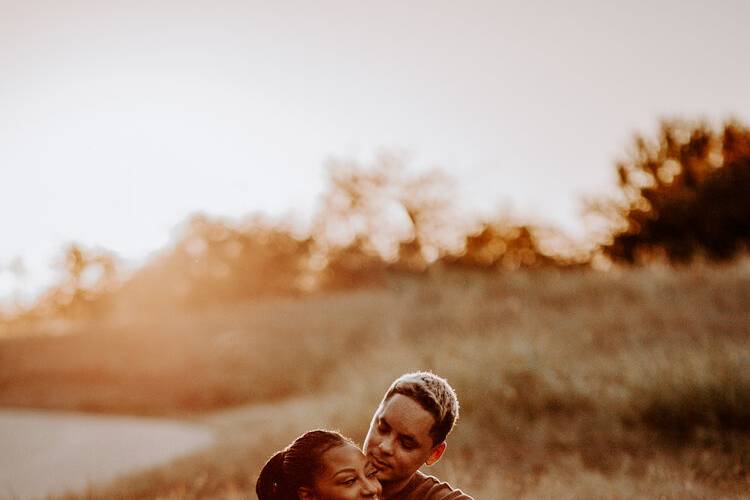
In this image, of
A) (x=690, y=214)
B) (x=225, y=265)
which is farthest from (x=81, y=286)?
(x=690, y=214)

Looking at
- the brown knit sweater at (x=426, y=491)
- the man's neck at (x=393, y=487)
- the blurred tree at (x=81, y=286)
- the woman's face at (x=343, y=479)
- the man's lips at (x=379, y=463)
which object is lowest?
the blurred tree at (x=81, y=286)

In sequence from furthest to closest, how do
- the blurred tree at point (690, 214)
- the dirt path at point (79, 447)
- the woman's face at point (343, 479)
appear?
the blurred tree at point (690, 214), the dirt path at point (79, 447), the woman's face at point (343, 479)

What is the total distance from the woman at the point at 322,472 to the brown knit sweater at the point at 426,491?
0.36 m

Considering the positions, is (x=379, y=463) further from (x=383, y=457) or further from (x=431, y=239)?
(x=431, y=239)

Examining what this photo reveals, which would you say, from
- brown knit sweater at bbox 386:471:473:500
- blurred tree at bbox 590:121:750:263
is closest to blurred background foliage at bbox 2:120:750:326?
blurred tree at bbox 590:121:750:263

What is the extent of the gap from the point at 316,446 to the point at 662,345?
21.6ft

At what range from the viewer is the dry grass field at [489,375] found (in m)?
5.43

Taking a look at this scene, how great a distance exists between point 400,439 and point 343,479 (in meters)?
0.36

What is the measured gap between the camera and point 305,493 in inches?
103

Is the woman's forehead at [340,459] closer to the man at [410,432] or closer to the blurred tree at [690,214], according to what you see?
the man at [410,432]

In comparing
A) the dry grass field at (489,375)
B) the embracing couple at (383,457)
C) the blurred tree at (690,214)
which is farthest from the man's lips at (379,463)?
the blurred tree at (690,214)

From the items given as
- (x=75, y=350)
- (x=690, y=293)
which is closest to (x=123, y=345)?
(x=75, y=350)

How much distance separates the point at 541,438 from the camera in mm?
6270

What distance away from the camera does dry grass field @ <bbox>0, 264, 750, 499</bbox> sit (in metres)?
5.43
